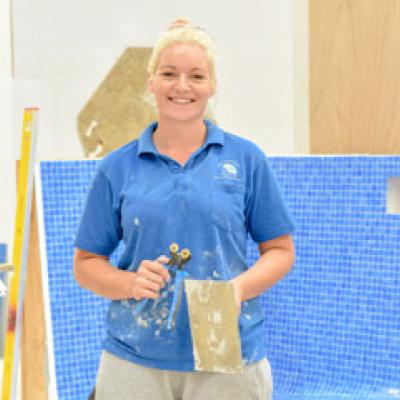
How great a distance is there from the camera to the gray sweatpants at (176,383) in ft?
4.88

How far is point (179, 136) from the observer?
1547 mm

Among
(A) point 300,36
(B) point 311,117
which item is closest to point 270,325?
(B) point 311,117

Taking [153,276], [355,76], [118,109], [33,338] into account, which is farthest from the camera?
[118,109]

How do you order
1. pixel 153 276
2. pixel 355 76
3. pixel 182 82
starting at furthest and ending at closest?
pixel 355 76, pixel 182 82, pixel 153 276

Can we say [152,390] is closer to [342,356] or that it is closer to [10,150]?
[342,356]

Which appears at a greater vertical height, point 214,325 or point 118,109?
point 118,109

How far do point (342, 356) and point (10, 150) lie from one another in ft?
8.03

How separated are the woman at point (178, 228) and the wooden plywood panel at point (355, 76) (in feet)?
4.65

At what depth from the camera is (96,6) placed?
4574 millimetres

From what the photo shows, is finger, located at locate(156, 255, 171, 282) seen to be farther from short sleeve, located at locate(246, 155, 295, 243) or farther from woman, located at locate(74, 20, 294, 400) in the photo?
short sleeve, located at locate(246, 155, 295, 243)

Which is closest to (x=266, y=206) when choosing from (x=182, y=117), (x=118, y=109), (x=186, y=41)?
(x=182, y=117)

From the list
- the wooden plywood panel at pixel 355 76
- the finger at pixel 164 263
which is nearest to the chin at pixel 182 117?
the finger at pixel 164 263

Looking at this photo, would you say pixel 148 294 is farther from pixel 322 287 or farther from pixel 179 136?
pixel 322 287

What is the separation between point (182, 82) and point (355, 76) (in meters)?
1.54
